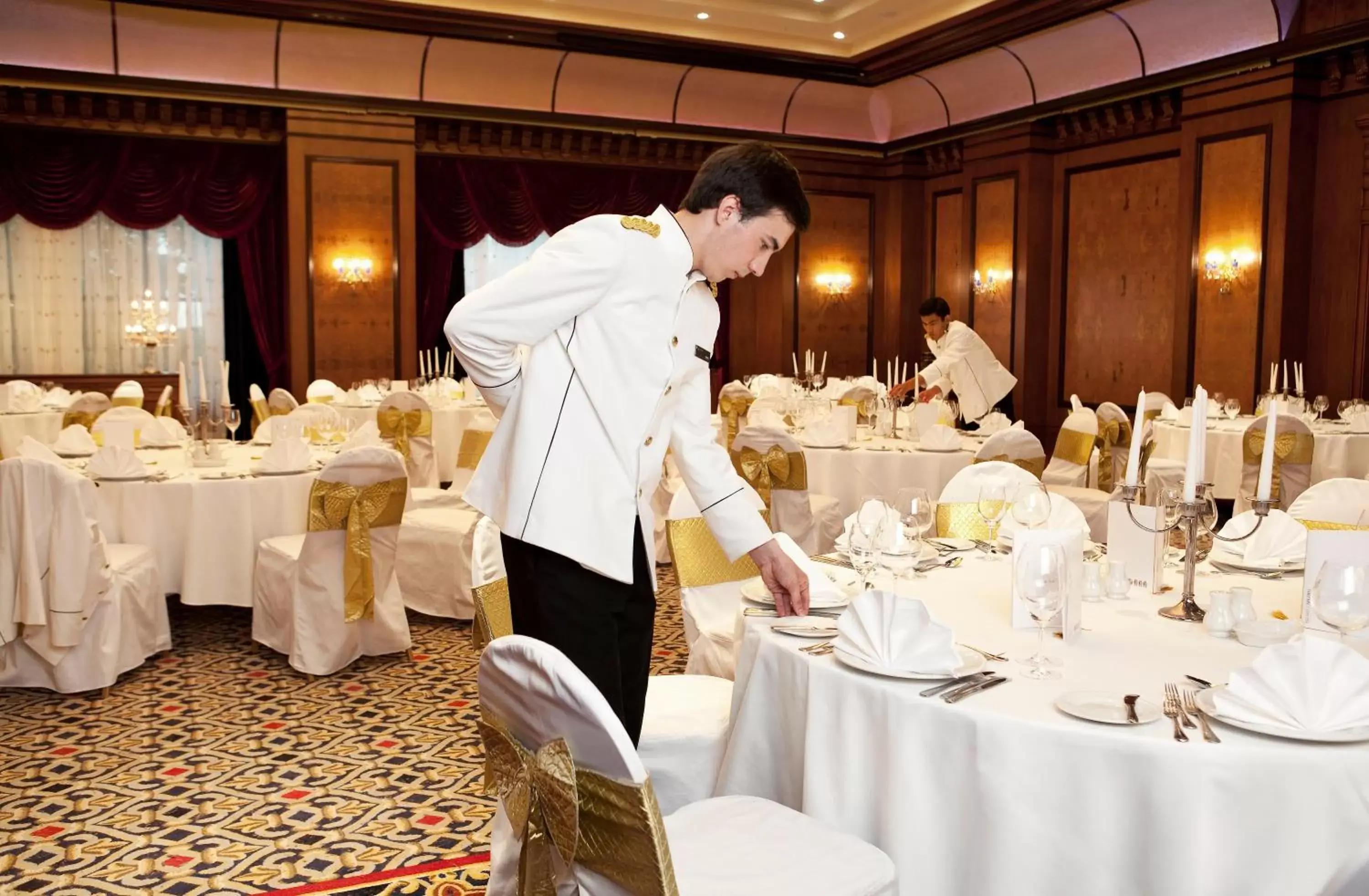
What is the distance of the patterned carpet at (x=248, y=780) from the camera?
2.96m

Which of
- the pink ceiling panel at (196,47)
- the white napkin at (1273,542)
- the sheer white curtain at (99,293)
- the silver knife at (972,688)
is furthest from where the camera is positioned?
the sheer white curtain at (99,293)

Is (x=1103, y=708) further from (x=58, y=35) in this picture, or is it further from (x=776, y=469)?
(x=58, y=35)

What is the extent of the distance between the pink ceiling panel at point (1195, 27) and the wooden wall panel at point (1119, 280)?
1.16 m

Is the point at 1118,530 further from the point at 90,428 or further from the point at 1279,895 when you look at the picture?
the point at 90,428

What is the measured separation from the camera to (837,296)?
13867 mm

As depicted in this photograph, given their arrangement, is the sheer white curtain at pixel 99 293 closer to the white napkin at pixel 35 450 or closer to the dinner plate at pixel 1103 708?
the white napkin at pixel 35 450

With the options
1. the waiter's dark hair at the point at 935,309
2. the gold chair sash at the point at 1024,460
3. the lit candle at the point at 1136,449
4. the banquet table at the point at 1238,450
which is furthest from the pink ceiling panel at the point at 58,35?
the lit candle at the point at 1136,449

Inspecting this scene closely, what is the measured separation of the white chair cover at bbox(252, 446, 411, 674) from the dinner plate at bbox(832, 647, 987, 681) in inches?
113

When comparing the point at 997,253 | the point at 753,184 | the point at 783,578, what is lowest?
the point at 783,578

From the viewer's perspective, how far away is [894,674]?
194cm

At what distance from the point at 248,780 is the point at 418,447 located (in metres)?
4.04

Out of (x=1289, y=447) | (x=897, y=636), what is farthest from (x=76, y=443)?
(x=1289, y=447)

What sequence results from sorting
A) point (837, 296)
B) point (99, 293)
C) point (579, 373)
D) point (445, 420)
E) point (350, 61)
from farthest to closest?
1. point (837, 296)
2. point (99, 293)
3. point (350, 61)
4. point (445, 420)
5. point (579, 373)

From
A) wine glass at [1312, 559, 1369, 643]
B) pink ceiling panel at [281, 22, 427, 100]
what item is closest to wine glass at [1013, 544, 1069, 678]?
wine glass at [1312, 559, 1369, 643]
